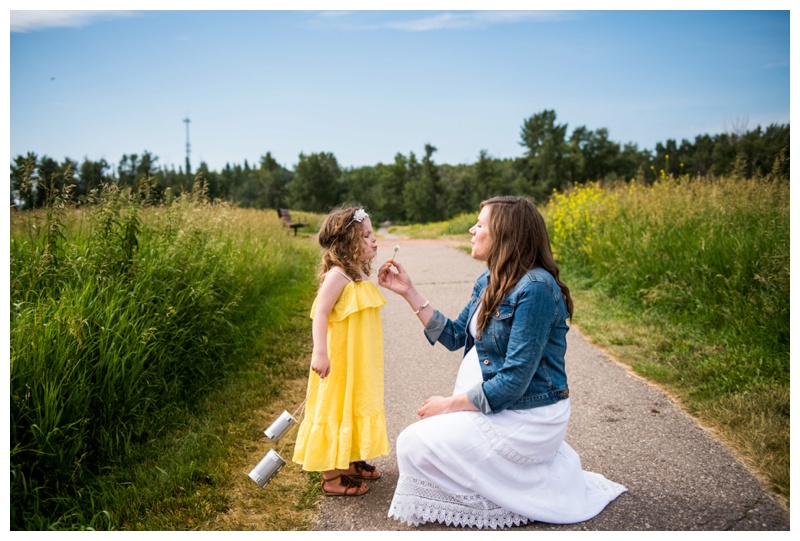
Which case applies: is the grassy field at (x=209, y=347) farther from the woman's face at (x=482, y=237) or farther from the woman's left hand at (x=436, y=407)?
the woman's face at (x=482, y=237)

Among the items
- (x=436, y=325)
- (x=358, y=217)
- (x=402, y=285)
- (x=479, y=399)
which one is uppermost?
(x=358, y=217)

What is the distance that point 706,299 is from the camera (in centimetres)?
595

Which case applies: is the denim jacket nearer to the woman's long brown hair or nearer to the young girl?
the woman's long brown hair

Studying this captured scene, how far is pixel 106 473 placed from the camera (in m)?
3.34

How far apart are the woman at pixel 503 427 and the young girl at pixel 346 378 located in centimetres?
39

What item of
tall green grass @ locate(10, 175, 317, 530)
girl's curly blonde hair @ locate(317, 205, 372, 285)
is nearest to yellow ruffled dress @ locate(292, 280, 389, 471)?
girl's curly blonde hair @ locate(317, 205, 372, 285)

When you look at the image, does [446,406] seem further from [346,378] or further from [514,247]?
[514,247]

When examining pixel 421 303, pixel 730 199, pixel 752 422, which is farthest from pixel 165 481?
pixel 730 199

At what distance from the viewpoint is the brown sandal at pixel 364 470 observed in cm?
328

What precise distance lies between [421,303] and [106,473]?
6.46ft

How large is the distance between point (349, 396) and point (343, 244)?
796 millimetres

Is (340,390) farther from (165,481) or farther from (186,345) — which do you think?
(186,345)

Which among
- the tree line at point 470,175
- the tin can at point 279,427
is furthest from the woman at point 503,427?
the tree line at point 470,175

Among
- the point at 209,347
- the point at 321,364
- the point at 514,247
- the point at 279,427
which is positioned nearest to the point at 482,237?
the point at 514,247
